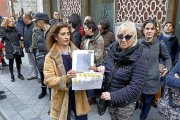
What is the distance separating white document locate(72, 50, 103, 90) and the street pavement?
1.91 m

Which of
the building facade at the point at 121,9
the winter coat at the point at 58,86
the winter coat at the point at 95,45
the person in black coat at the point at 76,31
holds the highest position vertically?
the building facade at the point at 121,9

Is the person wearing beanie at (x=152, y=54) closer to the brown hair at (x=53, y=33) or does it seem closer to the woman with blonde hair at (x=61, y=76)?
the woman with blonde hair at (x=61, y=76)

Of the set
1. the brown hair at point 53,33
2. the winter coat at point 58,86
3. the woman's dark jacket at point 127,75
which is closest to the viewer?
the woman's dark jacket at point 127,75

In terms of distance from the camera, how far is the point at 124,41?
7.67ft

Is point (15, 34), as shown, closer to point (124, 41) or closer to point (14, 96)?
point (14, 96)

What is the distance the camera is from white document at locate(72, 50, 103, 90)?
2398mm

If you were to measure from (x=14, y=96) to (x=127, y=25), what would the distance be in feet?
12.9

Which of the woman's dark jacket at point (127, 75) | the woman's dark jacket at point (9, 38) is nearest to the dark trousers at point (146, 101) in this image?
the woman's dark jacket at point (127, 75)

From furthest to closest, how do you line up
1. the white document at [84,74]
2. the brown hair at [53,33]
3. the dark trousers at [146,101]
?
1. the dark trousers at [146,101]
2. the brown hair at [53,33]
3. the white document at [84,74]

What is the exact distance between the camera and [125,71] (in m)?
2.32

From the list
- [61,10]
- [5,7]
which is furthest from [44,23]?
[5,7]

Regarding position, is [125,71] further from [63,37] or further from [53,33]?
[53,33]

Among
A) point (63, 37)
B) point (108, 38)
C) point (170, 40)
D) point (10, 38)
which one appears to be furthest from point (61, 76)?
point (10, 38)

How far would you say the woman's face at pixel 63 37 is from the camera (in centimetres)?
271
